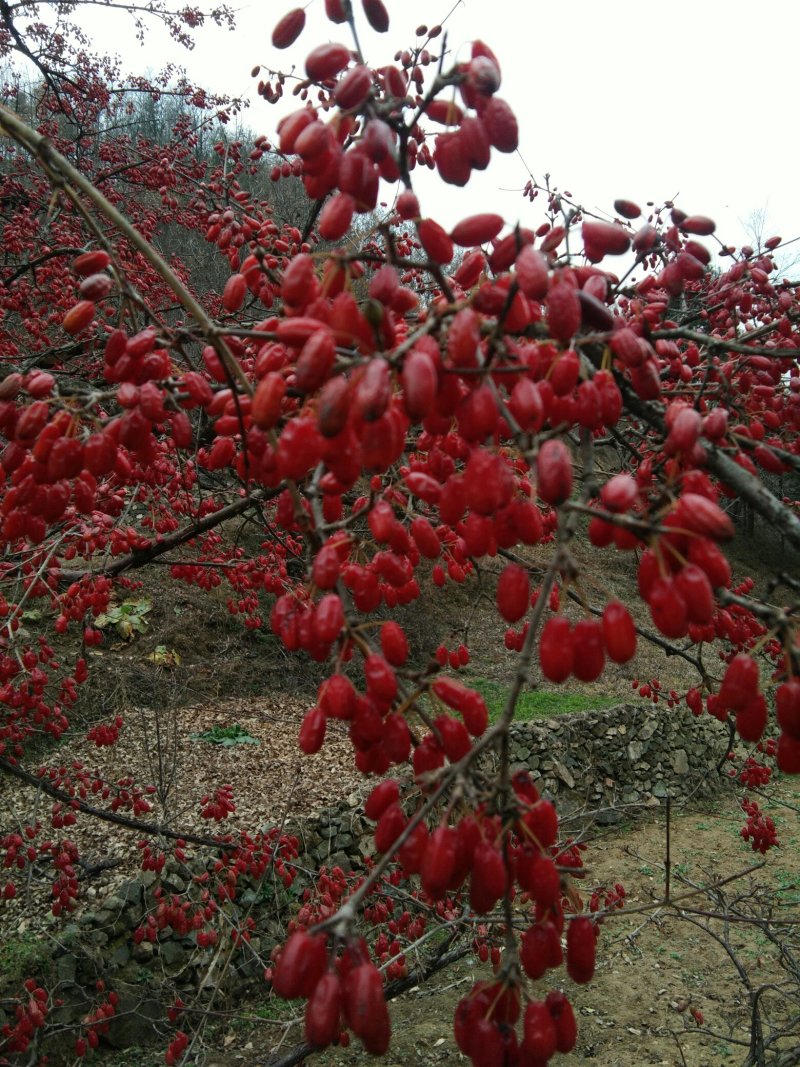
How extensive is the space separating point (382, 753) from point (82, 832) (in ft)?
17.5

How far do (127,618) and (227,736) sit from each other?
6.40 feet

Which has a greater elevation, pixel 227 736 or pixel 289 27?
pixel 289 27

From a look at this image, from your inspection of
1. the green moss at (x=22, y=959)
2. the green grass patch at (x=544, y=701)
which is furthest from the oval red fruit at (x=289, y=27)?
the green grass patch at (x=544, y=701)

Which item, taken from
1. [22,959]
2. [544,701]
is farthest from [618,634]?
[544,701]

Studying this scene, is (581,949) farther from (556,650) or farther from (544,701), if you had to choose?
(544,701)

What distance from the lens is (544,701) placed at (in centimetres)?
968

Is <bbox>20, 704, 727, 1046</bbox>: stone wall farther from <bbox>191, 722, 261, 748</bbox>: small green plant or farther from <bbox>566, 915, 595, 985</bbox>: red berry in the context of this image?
<bbox>566, 915, 595, 985</bbox>: red berry

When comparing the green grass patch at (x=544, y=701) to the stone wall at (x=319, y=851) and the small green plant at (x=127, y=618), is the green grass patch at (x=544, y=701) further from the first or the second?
the small green plant at (x=127, y=618)

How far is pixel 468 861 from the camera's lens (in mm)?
906

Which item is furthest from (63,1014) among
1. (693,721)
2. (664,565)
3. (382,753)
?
(693,721)

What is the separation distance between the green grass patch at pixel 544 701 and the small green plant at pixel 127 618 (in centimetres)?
408

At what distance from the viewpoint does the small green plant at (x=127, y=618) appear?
26.2 ft

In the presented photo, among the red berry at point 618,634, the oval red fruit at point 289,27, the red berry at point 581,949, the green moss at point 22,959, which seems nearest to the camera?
the red berry at point 618,634

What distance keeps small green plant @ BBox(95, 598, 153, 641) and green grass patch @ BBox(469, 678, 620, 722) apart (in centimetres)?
408
